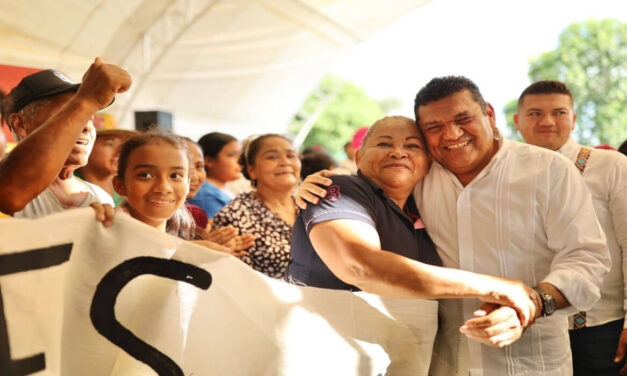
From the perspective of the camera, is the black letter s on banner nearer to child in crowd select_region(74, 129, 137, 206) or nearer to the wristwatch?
the wristwatch

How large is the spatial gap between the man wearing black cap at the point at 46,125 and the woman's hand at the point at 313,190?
0.70m

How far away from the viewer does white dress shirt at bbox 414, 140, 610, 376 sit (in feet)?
6.13

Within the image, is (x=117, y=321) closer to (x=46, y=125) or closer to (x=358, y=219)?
(x=46, y=125)

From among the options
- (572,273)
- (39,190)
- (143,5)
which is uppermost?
(143,5)

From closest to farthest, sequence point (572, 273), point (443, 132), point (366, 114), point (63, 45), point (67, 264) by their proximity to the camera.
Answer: point (67, 264) → point (572, 273) → point (443, 132) → point (63, 45) → point (366, 114)

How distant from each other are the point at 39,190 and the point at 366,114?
41119 millimetres

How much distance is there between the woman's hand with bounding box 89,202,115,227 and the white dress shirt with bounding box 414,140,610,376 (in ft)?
4.00

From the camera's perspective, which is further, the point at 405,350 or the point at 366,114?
the point at 366,114

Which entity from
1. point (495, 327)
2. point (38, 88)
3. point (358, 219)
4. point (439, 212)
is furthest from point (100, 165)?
point (495, 327)

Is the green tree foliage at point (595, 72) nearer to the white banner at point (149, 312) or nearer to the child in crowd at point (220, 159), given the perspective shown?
the child in crowd at point (220, 159)

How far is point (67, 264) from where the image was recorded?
1.39 metres

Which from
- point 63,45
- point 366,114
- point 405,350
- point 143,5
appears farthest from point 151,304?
point 366,114

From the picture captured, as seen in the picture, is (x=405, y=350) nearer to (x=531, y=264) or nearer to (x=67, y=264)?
(x=531, y=264)

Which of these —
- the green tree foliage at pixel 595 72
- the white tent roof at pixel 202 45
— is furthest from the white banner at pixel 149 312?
the green tree foliage at pixel 595 72
